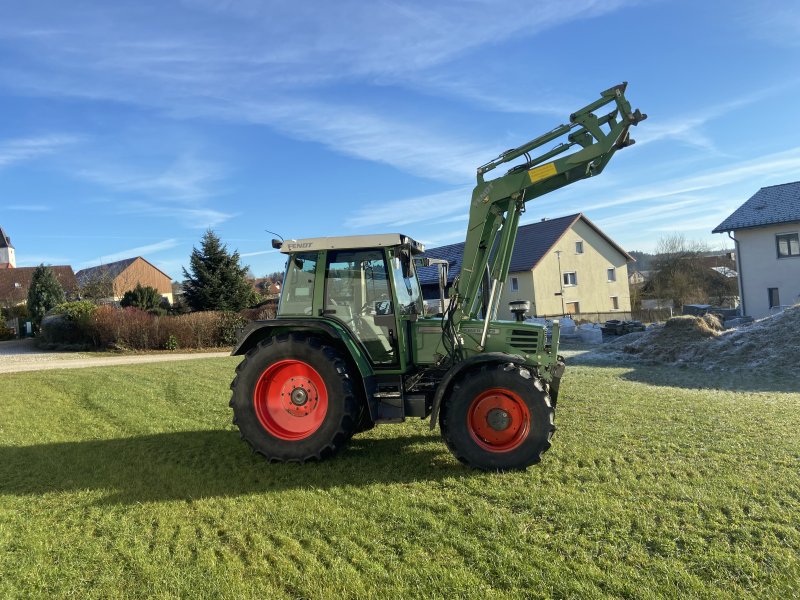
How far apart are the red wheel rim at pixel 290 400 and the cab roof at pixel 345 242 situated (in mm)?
1186

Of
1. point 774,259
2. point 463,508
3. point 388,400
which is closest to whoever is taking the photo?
point 463,508

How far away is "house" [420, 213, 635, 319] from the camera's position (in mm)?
34875

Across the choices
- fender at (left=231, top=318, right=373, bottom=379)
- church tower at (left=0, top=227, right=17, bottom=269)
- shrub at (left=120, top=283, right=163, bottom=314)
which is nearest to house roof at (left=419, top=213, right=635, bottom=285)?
shrub at (left=120, top=283, right=163, bottom=314)

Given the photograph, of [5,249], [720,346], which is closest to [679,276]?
[720,346]

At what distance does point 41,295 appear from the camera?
32.6 m

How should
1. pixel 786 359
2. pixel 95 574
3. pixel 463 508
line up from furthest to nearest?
pixel 786 359 → pixel 463 508 → pixel 95 574

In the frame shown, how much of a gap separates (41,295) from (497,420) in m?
35.1

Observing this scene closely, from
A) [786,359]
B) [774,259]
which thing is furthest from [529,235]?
[786,359]

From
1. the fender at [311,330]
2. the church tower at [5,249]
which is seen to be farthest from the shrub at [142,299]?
the church tower at [5,249]

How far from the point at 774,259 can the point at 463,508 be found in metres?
28.3

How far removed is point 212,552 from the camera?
366cm

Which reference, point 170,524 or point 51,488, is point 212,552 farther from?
point 51,488

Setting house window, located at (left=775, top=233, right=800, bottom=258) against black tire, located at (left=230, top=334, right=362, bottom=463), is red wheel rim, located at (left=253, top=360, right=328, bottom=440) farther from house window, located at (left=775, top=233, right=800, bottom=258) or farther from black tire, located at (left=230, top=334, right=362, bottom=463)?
house window, located at (left=775, top=233, right=800, bottom=258)

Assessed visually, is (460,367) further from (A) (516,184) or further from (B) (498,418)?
(A) (516,184)
